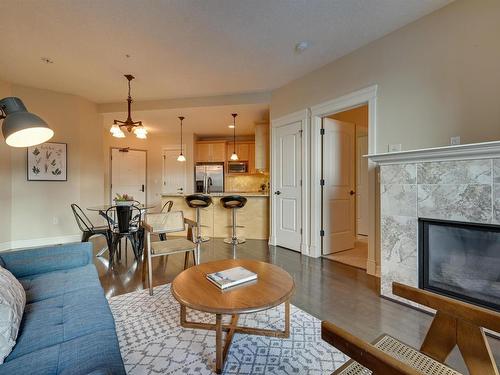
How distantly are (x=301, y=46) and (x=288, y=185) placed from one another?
6.74ft

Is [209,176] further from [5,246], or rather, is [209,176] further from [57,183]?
[5,246]

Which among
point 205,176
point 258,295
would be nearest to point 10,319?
point 258,295

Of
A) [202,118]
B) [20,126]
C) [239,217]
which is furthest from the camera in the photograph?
[202,118]

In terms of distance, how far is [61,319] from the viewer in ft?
4.13

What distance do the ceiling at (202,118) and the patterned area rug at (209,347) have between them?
3.81 metres

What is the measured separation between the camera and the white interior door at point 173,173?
7.46 metres

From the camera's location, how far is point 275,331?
1.79m

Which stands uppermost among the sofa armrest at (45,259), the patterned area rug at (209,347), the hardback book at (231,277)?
the sofa armrest at (45,259)

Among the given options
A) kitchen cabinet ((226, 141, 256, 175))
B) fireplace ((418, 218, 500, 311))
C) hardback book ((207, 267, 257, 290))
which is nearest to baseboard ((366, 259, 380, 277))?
fireplace ((418, 218, 500, 311))

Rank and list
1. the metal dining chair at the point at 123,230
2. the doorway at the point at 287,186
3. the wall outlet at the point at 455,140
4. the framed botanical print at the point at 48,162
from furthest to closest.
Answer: the framed botanical print at the point at 48,162, the doorway at the point at 287,186, the metal dining chair at the point at 123,230, the wall outlet at the point at 455,140

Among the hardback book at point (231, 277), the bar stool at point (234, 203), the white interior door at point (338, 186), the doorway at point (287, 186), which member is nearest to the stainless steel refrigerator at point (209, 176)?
the bar stool at point (234, 203)

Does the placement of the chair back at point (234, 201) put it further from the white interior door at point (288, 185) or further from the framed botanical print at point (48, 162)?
the framed botanical print at point (48, 162)

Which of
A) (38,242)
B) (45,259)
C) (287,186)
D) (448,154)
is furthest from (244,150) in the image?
(45,259)

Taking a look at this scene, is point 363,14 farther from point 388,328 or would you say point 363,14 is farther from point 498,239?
point 388,328
